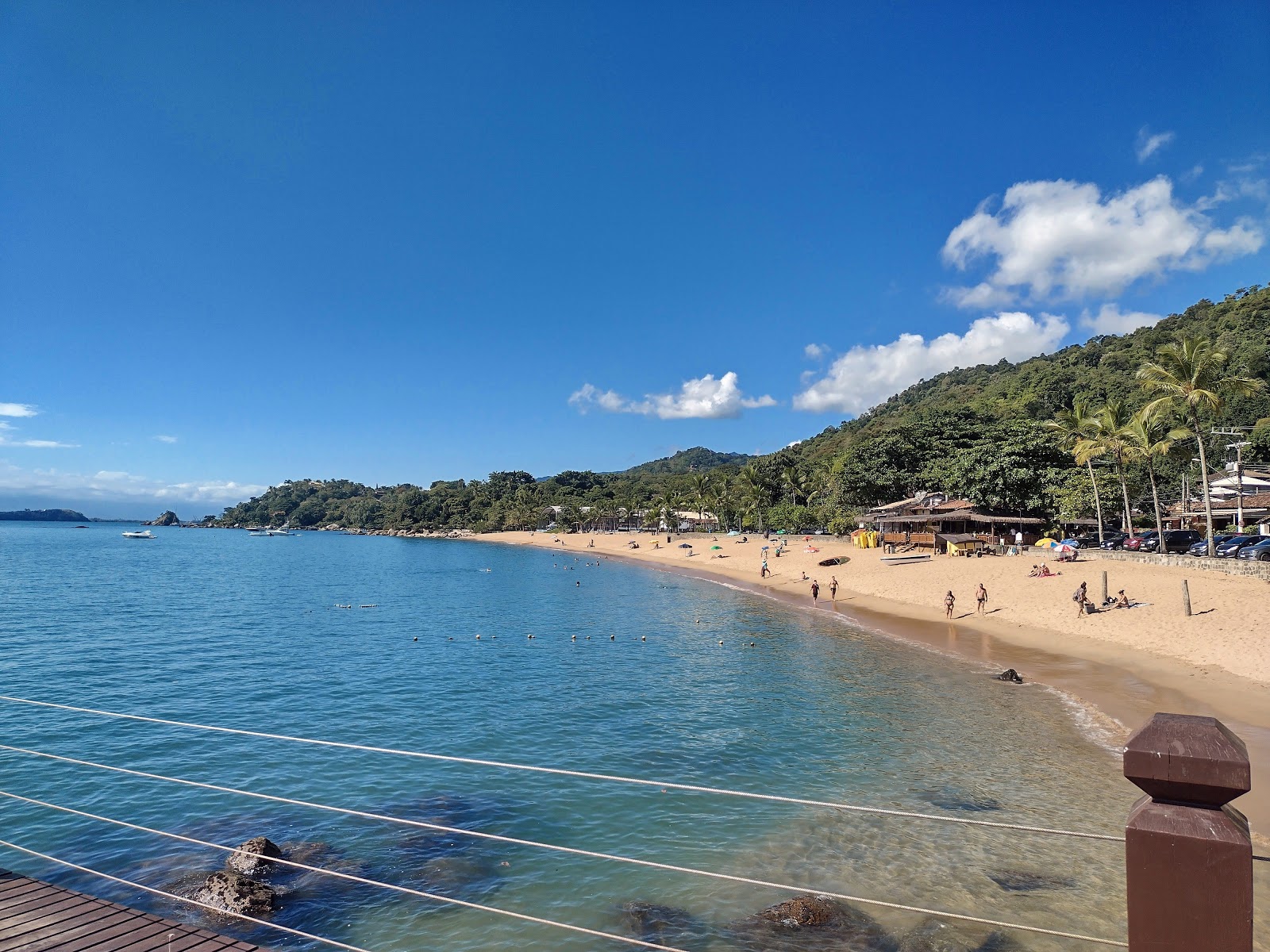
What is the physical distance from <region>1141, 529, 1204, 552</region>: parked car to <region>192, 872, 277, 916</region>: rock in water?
151 feet

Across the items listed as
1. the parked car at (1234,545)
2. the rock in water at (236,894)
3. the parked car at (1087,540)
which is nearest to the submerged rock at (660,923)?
the rock in water at (236,894)

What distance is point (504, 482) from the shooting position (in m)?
183

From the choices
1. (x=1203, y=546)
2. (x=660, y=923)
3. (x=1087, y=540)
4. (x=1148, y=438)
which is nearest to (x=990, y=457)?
(x=1087, y=540)

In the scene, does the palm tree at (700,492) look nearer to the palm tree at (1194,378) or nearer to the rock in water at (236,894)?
the palm tree at (1194,378)

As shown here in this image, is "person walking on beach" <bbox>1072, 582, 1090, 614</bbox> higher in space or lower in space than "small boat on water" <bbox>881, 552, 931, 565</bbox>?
lower

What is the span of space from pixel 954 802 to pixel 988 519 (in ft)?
132

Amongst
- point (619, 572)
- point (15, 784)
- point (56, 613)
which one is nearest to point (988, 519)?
point (619, 572)

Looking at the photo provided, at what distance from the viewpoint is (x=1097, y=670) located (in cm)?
2125

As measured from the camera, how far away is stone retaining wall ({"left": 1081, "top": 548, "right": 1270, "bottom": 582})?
87.6ft

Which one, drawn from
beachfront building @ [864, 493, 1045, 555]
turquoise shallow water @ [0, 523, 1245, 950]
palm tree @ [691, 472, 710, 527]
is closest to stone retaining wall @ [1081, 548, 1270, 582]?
beachfront building @ [864, 493, 1045, 555]

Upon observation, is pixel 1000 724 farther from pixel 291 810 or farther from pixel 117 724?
pixel 117 724

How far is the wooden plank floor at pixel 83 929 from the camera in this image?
172 inches

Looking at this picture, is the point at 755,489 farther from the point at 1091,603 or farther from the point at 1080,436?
the point at 1091,603

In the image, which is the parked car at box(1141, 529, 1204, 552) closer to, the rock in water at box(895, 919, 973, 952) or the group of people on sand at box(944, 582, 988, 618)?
the group of people on sand at box(944, 582, 988, 618)
